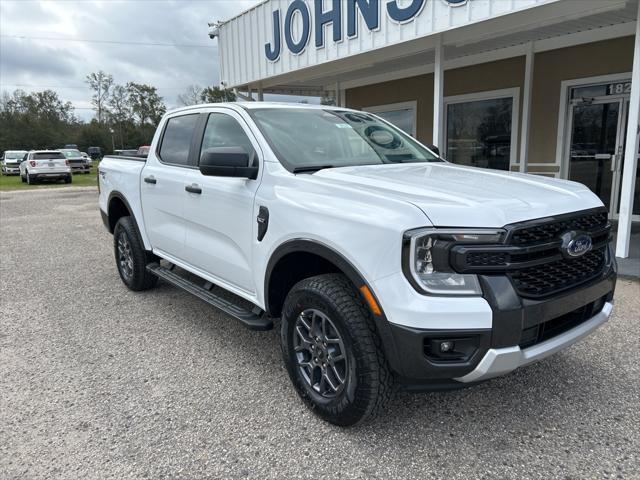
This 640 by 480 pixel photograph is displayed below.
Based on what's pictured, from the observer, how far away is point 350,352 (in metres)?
2.53

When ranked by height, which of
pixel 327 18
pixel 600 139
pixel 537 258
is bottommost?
pixel 537 258

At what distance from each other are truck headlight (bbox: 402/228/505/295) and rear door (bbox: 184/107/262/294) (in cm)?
129

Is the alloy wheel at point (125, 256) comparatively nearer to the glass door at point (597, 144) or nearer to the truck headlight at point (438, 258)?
the truck headlight at point (438, 258)

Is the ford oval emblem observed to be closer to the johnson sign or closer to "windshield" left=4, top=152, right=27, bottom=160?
the johnson sign

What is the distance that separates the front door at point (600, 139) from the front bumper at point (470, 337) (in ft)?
22.7

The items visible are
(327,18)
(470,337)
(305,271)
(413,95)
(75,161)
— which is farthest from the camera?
(75,161)

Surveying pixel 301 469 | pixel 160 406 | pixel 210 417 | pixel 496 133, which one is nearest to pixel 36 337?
pixel 160 406

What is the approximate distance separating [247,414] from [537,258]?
1.88 m

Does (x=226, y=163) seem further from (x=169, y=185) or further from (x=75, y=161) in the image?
(x=75, y=161)

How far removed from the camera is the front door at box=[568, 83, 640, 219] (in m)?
7.95

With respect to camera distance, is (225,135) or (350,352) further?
(225,135)

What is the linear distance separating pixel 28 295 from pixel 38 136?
66629 mm

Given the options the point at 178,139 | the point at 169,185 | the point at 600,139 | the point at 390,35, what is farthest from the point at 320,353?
the point at 600,139

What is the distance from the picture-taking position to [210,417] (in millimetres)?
2941
